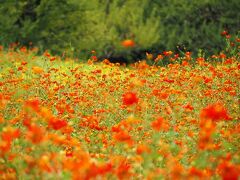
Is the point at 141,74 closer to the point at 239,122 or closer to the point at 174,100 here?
the point at 174,100

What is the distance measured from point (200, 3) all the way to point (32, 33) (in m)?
9.28

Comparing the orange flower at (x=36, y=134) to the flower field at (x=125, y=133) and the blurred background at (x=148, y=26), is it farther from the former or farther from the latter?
the blurred background at (x=148, y=26)

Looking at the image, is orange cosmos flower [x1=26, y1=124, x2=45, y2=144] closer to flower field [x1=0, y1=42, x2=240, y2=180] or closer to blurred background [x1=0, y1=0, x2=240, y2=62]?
flower field [x1=0, y1=42, x2=240, y2=180]

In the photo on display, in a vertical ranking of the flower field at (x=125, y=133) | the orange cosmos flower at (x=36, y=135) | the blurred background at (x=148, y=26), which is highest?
Result: the orange cosmos flower at (x=36, y=135)

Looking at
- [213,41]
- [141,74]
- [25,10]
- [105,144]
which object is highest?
[105,144]

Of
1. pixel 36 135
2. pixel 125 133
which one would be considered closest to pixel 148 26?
pixel 125 133

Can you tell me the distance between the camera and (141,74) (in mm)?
7891

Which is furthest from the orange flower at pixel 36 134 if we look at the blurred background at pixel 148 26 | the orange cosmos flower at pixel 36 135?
the blurred background at pixel 148 26

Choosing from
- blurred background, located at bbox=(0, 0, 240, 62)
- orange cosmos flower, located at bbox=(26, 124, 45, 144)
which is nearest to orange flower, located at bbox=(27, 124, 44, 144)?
orange cosmos flower, located at bbox=(26, 124, 45, 144)

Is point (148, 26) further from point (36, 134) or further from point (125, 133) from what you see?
point (36, 134)

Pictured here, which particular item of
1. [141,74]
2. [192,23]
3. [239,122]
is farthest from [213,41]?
[239,122]

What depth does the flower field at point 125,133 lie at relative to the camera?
2.74 metres

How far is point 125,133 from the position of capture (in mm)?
2920

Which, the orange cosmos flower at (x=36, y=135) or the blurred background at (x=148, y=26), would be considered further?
the blurred background at (x=148, y=26)
